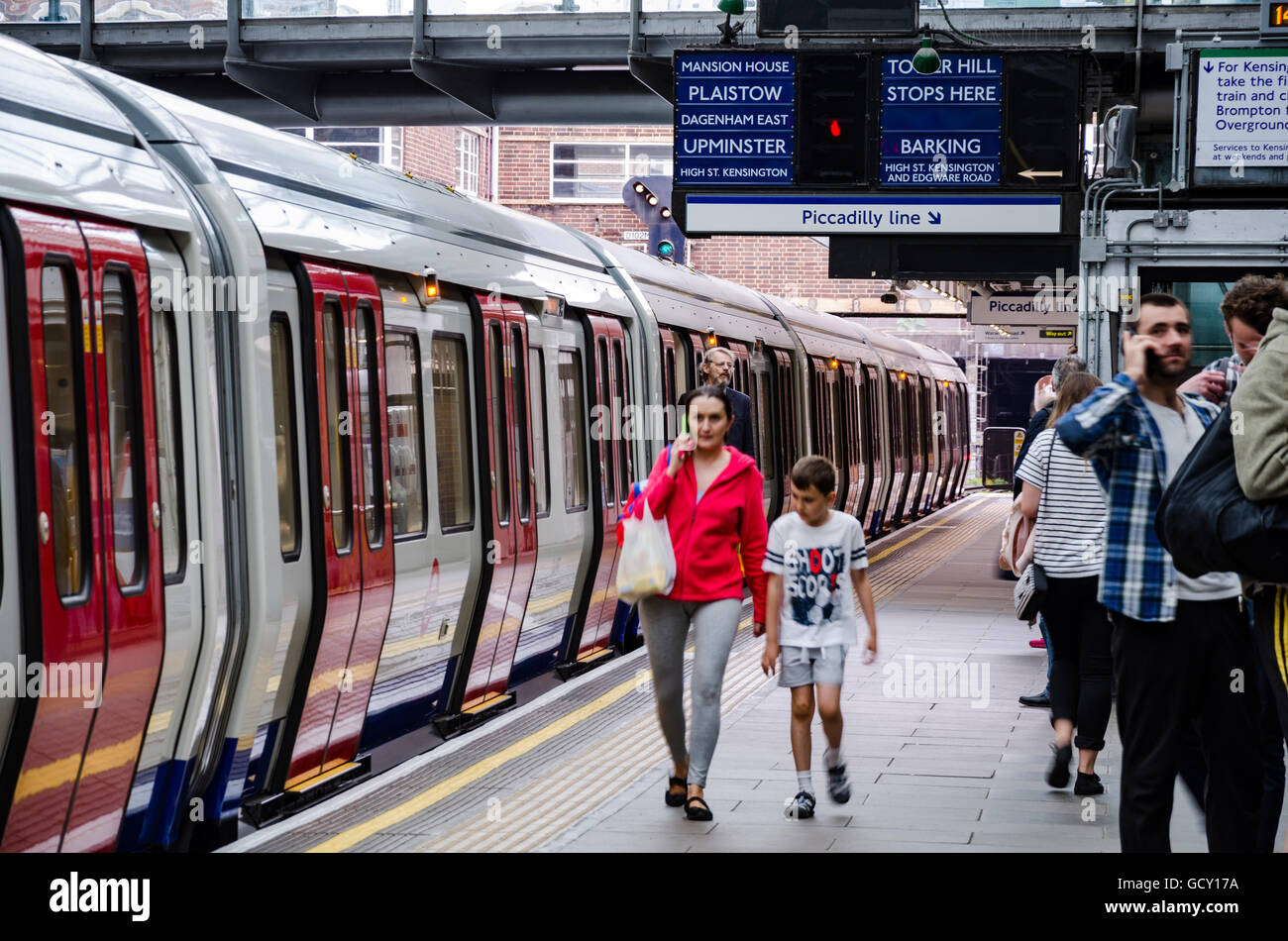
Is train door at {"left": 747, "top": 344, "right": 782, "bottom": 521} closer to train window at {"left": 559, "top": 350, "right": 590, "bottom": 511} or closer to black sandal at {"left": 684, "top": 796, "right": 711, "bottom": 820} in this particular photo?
train window at {"left": 559, "top": 350, "right": 590, "bottom": 511}

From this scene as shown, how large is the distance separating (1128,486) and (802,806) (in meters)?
2.46

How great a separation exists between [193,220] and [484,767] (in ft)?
9.84

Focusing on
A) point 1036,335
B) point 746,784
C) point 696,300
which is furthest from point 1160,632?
point 1036,335

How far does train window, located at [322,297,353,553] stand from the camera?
24.3 feet

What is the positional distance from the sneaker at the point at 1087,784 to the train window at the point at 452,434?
10.7 feet

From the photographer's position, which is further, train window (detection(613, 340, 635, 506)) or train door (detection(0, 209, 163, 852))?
train window (detection(613, 340, 635, 506))

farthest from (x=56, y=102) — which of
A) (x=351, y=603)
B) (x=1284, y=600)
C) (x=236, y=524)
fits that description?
(x=1284, y=600)

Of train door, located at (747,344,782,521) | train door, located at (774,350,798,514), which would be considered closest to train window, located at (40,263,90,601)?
train door, located at (747,344,782,521)

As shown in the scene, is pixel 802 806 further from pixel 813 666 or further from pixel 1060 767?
pixel 1060 767

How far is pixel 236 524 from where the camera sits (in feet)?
21.4

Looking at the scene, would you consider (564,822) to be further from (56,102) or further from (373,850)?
(56,102)

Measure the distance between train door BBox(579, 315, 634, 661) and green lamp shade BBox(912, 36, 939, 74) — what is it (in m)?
3.19

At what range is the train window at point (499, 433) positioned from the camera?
960cm

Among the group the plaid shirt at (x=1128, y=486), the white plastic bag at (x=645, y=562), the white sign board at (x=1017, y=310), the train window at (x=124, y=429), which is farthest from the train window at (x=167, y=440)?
the white sign board at (x=1017, y=310)
